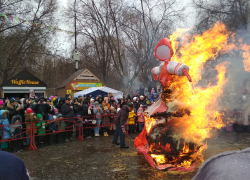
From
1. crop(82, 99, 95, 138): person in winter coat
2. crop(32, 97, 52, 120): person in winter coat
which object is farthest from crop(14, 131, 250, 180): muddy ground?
crop(32, 97, 52, 120): person in winter coat

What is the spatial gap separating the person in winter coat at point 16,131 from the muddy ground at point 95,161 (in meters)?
0.41

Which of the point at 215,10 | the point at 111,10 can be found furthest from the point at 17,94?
the point at 215,10

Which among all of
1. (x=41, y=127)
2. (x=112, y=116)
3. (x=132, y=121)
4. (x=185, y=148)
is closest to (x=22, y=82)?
(x=112, y=116)

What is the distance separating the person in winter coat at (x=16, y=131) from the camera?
790 centimetres

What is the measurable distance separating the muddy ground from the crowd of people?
576 mm

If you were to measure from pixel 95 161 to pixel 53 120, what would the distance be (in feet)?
10.6

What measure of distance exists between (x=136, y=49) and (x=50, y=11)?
7665 mm

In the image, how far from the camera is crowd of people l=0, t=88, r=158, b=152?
802 cm

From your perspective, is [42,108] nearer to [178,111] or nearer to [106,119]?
[106,119]

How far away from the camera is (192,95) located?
5.62m

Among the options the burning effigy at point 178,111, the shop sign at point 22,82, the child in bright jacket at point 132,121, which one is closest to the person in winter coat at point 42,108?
the child in bright jacket at point 132,121

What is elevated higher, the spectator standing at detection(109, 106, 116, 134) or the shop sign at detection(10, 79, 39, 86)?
the shop sign at detection(10, 79, 39, 86)

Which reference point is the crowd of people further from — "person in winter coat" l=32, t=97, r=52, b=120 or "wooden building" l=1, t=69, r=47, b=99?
"wooden building" l=1, t=69, r=47, b=99

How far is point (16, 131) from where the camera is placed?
805 centimetres
